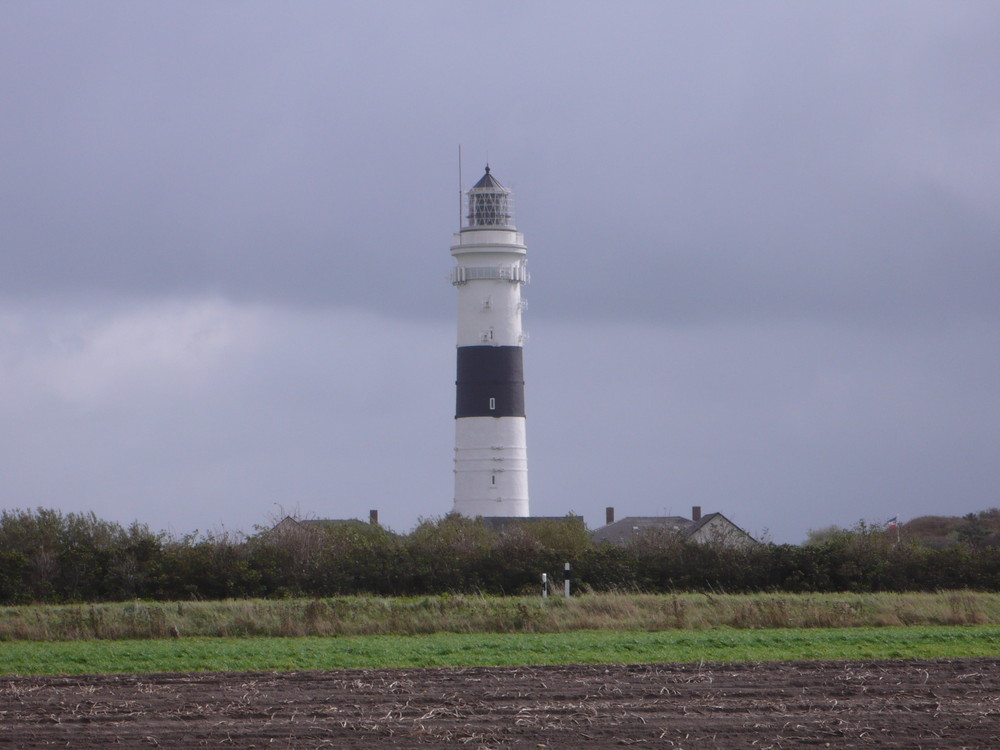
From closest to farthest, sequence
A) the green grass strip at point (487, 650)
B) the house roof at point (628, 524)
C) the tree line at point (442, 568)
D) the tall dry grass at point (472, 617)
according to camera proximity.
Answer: the green grass strip at point (487, 650), the tall dry grass at point (472, 617), the tree line at point (442, 568), the house roof at point (628, 524)

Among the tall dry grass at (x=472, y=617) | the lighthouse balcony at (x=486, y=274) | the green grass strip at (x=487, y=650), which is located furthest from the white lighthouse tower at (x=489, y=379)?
the green grass strip at (x=487, y=650)

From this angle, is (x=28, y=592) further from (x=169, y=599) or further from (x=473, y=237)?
(x=473, y=237)

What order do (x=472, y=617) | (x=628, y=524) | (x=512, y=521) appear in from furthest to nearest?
(x=628, y=524), (x=512, y=521), (x=472, y=617)

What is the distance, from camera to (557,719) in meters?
16.1

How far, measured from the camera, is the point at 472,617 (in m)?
28.8

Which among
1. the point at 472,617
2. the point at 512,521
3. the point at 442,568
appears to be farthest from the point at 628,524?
the point at 472,617

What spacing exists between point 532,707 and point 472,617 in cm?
1194

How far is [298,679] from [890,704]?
289 inches

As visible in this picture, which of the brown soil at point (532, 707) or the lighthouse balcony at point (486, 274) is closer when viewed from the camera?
the brown soil at point (532, 707)

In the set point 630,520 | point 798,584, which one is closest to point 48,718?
point 798,584

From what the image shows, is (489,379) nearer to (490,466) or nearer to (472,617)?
(490,466)

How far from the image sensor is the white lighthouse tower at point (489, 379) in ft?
173

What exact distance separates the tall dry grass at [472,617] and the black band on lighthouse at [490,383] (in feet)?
71.2

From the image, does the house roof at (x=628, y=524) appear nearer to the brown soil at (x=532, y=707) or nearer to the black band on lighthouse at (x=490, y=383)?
the black band on lighthouse at (x=490, y=383)
